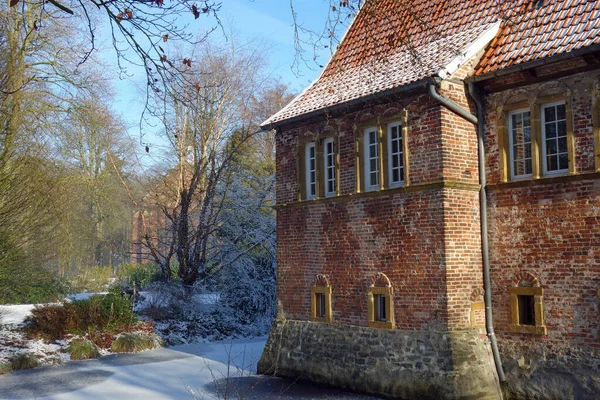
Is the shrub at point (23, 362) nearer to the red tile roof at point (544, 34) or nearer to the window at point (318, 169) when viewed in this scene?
the window at point (318, 169)

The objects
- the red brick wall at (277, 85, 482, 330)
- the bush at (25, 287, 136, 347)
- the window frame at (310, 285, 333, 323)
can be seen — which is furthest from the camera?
the bush at (25, 287, 136, 347)

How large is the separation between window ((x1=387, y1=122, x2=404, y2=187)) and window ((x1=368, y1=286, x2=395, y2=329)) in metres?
1.99

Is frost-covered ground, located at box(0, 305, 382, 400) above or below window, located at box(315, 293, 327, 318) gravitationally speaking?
below

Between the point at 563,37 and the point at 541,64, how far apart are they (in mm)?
590

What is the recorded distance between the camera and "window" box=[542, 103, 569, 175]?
10172mm

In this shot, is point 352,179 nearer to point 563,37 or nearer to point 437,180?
point 437,180

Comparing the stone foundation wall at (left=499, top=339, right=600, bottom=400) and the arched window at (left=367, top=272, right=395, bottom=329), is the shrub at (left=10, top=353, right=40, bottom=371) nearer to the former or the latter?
the arched window at (left=367, top=272, right=395, bottom=329)

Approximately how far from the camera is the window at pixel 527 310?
1023 cm

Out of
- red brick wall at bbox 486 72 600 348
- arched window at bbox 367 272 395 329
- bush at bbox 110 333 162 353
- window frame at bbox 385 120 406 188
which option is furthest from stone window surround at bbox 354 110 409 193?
bush at bbox 110 333 162 353

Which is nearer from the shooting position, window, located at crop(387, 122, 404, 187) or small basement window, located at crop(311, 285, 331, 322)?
window, located at crop(387, 122, 404, 187)

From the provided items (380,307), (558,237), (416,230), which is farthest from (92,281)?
(558,237)

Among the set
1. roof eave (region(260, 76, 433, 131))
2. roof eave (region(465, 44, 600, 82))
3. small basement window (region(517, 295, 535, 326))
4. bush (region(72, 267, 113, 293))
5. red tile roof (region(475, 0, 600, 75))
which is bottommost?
bush (region(72, 267, 113, 293))

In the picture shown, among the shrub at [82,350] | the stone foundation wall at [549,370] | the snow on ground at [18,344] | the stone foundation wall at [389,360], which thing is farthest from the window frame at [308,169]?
the snow on ground at [18,344]

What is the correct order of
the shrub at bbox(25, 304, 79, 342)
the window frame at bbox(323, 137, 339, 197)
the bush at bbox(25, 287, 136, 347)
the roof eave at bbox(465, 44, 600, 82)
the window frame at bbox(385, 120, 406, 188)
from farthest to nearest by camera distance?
the bush at bbox(25, 287, 136, 347) < the shrub at bbox(25, 304, 79, 342) < the window frame at bbox(323, 137, 339, 197) < the window frame at bbox(385, 120, 406, 188) < the roof eave at bbox(465, 44, 600, 82)
